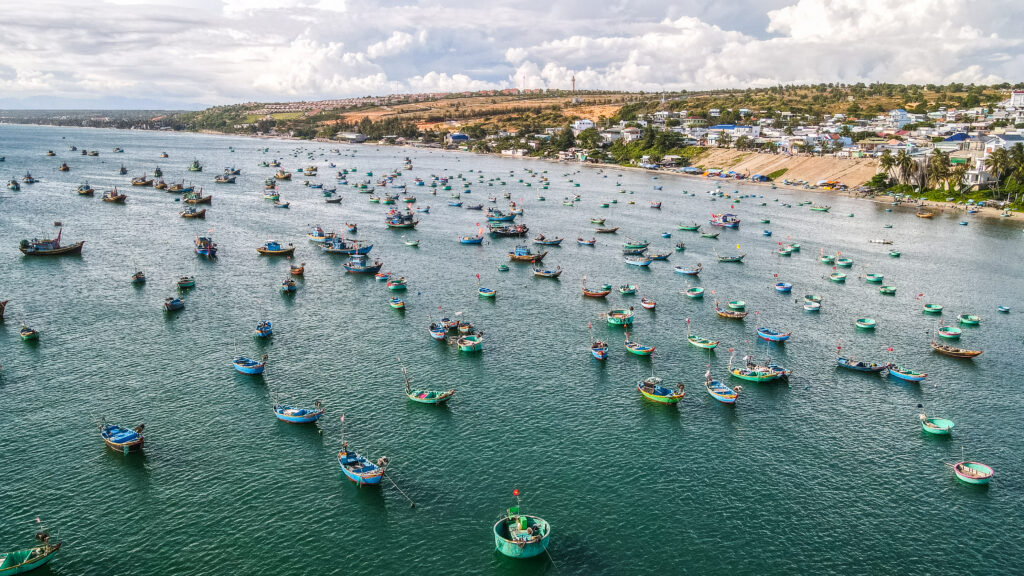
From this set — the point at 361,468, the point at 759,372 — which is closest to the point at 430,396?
the point at 361,468

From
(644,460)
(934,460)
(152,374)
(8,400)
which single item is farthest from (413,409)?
(934,460)

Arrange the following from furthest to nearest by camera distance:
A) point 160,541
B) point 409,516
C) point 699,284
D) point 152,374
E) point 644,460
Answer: point 699,284 < point 152,374 < point 644,460 < point 409,516 < point 160,541

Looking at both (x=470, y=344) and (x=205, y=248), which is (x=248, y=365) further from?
(x=205, y=248)

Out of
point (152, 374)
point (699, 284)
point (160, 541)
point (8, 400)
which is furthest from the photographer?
point (699, 284)

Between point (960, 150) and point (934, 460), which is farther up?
point (960, 150)

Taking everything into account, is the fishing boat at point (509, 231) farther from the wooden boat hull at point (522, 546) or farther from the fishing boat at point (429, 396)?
the wooden boat hull at point (522, 546)

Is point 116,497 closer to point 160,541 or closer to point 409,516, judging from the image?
point 160,541
